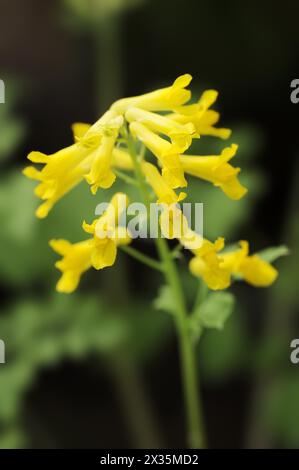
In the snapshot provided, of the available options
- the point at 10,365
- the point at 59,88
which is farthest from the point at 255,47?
the point at 10,365

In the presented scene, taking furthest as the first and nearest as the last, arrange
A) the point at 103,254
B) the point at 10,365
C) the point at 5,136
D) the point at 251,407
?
the point at 251,407 < the point at 5,136 < the point at 10,365 < the point at 103,254

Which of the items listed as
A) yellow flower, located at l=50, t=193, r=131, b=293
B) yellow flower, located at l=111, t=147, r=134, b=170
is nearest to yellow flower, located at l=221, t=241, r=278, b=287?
yellow flower, located at l=50, t=193, r=131, b=293

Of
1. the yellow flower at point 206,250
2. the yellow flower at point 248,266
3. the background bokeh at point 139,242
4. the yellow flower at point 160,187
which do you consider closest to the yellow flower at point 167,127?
the yellow flower at point 160,187

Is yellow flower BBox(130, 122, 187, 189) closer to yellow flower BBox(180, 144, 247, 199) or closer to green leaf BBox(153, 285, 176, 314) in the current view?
yellow flower BBox(180, 144, 247, 199)
